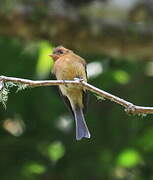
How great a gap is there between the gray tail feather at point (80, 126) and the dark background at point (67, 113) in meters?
1.71

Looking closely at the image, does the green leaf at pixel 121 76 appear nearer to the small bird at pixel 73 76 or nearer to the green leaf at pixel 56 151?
the green leaf at pixel 56 151

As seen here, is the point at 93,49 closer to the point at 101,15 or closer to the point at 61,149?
the point at 101,15

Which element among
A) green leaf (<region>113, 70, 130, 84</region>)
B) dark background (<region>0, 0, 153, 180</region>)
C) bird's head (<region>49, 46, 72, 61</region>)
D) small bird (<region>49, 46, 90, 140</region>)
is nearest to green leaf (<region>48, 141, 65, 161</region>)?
dark background (<region>0, 0, 153, 180</region>)

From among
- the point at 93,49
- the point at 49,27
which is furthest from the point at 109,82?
the point at 49,27

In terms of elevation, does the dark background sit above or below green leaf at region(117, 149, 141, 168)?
above

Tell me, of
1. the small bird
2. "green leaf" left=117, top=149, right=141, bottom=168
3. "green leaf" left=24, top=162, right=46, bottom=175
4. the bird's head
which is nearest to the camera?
the small bird

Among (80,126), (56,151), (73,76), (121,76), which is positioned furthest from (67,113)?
(73,76)

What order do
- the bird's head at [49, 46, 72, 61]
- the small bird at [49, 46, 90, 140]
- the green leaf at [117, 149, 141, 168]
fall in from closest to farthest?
1. the small bird at [49, 46, 90, 140]
2. the bird's head at [49, 46, 72, 61]
3. the green leaf at [117, 149, 141, 168]

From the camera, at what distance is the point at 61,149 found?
264 inches

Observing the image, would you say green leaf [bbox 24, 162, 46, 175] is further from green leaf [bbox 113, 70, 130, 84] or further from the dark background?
green leaf [bbox 113, 70, 130, 84]

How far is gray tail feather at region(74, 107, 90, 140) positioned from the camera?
4.39 m

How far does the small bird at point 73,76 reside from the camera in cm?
436

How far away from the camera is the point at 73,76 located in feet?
14.3

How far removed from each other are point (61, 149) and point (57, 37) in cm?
105
